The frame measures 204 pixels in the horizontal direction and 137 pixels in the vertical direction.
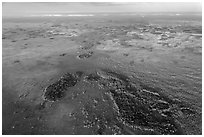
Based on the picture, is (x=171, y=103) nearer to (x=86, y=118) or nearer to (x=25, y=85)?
(x=86, y=118)

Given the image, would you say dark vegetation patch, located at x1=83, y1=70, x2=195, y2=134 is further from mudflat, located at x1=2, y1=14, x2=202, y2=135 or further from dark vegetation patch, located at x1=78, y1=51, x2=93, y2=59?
dark vegetation patch, located at x1=78, y1=51, x2=93, y2=59

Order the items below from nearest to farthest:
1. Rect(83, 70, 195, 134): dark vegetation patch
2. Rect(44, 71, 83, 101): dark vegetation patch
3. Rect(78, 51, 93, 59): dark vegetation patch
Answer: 1. Rect(83, 70, 195, 134): dark vegetation patch
2. Rect(44, 71, 83, 101): dark vegetation patch
3. Rect(78, 51, 93, 59): dark vegetation patch

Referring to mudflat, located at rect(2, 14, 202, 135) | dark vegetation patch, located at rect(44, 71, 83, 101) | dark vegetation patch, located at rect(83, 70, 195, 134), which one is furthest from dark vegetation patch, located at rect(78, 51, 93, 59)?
dark vegetation patch, located at rect(83, 70, 195, 134)

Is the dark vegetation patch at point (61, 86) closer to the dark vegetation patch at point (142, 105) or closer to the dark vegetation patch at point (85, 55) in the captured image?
the dark vegetation patch at point (142, 105)

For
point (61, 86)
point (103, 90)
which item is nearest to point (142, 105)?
point (103, 90)

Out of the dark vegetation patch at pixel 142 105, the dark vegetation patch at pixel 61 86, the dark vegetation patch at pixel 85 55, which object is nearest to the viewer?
the dark vegetation patch at pixel 142 105

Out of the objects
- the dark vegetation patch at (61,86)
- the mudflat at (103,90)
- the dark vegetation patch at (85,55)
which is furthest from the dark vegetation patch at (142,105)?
the dark vegetation patch at (85,55)

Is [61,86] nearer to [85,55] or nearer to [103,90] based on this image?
[103,90]

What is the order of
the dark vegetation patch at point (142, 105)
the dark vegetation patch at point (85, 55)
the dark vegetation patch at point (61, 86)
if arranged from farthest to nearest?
the dark vegetation patch at point (85, 55), the dark vegetation patch at point (61, 86), the dark vegetation patch at point (142, 105)
